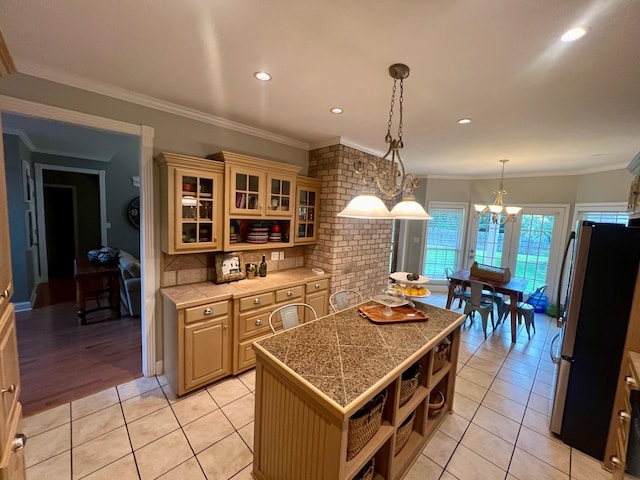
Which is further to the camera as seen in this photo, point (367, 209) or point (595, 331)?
point (595, 331)

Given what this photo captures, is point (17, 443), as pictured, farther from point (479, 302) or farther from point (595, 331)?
point (479, 302)

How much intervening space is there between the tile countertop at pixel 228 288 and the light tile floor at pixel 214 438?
876mm

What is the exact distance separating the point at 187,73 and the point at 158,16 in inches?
22.2

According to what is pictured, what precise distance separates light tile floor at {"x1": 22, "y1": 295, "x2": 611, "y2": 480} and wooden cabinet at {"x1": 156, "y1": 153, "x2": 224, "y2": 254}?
1.34 meters

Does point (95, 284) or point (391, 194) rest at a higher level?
point (391, 194)

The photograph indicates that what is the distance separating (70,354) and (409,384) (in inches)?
138

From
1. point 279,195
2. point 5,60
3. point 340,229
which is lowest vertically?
point 340,229

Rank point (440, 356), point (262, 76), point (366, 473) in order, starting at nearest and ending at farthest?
Result: point (366, 473) < point (262, 76) < point (440, 356)

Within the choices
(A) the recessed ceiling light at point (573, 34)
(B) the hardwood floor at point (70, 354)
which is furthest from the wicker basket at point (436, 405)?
(B) the hardwood floor at point (70, 354)

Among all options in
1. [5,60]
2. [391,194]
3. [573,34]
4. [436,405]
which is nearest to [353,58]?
[391,194]

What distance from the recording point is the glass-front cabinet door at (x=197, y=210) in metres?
2.44

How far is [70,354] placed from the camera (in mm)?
2947

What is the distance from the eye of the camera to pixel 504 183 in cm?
545

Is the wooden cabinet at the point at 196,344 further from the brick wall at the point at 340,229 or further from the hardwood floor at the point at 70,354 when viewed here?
the brick wall at the point at 340,229
